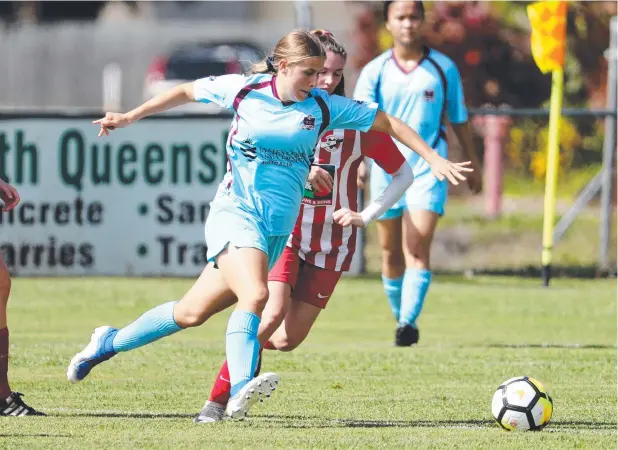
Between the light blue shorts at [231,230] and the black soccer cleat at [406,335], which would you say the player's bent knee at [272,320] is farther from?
the black soccer cleat at [406,335]

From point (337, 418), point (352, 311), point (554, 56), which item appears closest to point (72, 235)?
point (352, 311)

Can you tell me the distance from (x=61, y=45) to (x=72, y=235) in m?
22.0

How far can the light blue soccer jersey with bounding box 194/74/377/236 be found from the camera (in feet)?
24.6

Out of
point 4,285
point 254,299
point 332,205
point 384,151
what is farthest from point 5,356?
point 384,151

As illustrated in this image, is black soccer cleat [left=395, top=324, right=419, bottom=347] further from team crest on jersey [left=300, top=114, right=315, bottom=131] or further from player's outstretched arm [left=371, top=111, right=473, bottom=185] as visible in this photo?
team crest on jersey [left=300, top=114, right=315, bottom=131]

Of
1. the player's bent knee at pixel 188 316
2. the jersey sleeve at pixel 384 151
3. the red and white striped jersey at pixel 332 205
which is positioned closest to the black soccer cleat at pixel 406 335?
the red and white striped jersey at pixel 332 205

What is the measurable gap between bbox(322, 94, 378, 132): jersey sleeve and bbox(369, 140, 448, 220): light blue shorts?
318cm

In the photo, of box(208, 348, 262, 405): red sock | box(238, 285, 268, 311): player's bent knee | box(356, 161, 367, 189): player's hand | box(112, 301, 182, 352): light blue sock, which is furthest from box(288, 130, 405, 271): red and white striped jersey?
box(238, 285, 268, 311): player's bent knee

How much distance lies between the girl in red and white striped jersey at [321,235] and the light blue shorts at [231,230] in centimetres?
90

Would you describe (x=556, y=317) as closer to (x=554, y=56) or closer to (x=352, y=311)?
(x=352, y=311)

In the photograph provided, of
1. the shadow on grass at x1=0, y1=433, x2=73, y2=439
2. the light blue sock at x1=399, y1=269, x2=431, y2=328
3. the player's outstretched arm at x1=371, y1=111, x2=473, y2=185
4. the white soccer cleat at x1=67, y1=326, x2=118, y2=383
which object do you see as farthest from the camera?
the light blue sock at x1=399, y1=269, x2=431, y2=328

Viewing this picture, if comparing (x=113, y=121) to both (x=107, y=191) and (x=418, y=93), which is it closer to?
A: (x=418, y=93)

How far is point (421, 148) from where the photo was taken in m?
7.54

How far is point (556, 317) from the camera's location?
43.3 ft
